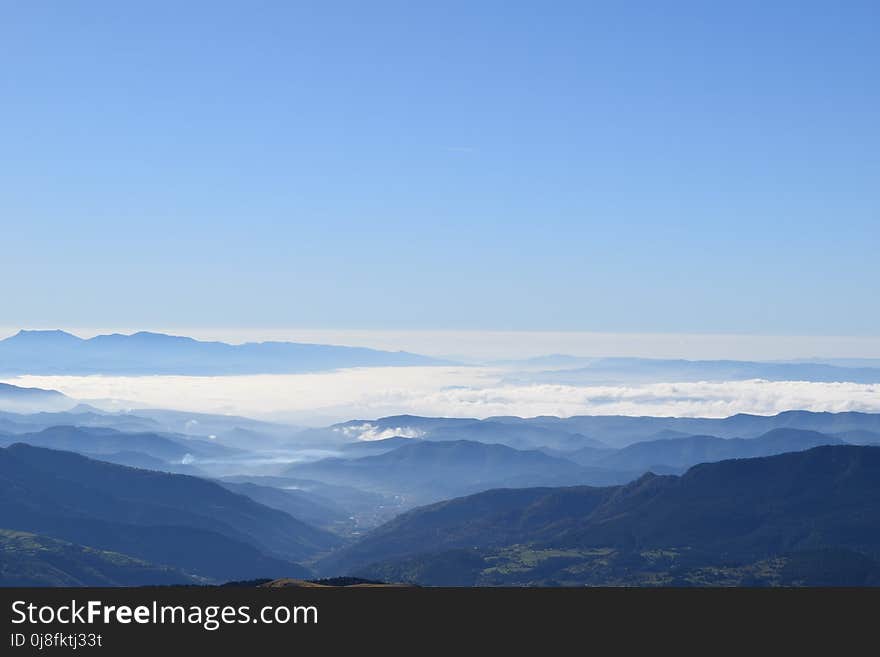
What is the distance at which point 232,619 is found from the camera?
54125 mm

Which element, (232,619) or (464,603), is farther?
(464,603)

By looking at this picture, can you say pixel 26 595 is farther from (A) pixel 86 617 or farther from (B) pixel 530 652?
(B) pixel 530 652

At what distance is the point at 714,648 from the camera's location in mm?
55375

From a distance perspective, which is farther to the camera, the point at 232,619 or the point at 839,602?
the point at 839,602

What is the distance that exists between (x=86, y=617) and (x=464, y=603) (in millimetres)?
22683

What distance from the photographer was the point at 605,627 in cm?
5681

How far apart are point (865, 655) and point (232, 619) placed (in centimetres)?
3680

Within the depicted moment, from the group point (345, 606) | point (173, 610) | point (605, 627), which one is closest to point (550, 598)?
point (605, 627)

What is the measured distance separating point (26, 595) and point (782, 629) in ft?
151

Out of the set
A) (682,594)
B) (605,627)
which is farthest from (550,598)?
(682,594)

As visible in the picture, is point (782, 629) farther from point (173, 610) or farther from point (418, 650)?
point (173, 610)

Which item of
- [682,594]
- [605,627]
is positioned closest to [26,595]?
[605,627]

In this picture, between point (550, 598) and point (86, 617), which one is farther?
point (550, 598)

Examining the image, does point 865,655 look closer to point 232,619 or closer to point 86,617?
point 232,619
